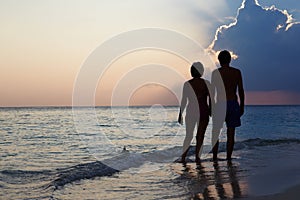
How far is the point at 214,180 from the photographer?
241 inches

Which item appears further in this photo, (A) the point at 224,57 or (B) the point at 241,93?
(A) the point at 224,57

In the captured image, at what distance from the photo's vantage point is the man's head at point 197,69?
331 inches

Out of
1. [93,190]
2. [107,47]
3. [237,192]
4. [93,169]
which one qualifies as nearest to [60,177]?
[93,169]

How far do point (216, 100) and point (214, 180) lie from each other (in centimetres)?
240

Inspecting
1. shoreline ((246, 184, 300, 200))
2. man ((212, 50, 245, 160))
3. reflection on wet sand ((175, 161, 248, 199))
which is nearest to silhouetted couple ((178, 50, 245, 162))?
Result: man ((212, 50, 245, 160))

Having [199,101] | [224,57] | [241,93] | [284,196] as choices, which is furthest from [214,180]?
[224,57]

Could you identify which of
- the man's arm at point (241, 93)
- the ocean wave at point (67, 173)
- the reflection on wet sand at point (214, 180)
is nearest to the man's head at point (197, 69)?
the man's arm at point (241, 93)

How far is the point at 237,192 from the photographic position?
507 cm

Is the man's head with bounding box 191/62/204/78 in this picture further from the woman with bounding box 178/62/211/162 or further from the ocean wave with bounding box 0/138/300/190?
the ocean wave with bounding box 0/138/300/190

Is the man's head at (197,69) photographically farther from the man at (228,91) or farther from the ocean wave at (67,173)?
the ocean wave at (67,173)

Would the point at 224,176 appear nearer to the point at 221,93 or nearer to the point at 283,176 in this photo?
the point at 283,176

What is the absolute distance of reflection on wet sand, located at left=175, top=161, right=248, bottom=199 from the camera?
199 inches

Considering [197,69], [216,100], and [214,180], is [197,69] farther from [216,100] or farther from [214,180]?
[214,180]

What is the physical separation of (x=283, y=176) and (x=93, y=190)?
2.85 m
